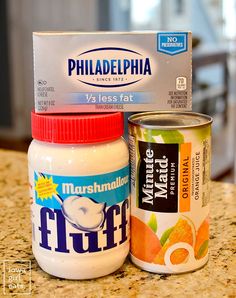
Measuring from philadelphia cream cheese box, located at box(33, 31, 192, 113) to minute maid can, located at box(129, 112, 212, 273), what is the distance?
0.04 m

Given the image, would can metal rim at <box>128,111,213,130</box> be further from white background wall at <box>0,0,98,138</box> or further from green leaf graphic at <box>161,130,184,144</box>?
white background wall at <box>0,0,98,138</box>

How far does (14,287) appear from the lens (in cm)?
60

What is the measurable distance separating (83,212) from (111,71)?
6.3 inches

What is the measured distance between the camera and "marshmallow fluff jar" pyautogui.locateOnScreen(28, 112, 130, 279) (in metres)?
0.57

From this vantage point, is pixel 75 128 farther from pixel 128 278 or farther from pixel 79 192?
pixel 128 278

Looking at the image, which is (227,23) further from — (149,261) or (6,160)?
(149,261)

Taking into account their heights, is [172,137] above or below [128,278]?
above

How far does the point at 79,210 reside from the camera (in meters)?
0.58

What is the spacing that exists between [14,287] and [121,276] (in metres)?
0.13

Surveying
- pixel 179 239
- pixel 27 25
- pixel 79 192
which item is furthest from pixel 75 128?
pixel 27 25

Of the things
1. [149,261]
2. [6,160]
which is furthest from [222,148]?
[149,261]

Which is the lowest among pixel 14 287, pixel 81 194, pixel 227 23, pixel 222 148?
pixel 222 148

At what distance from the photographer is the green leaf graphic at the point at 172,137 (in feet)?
1.90

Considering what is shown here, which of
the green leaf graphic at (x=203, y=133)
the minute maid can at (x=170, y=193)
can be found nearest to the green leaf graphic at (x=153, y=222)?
Answer: the minute maid can at (x=170, y=193)
